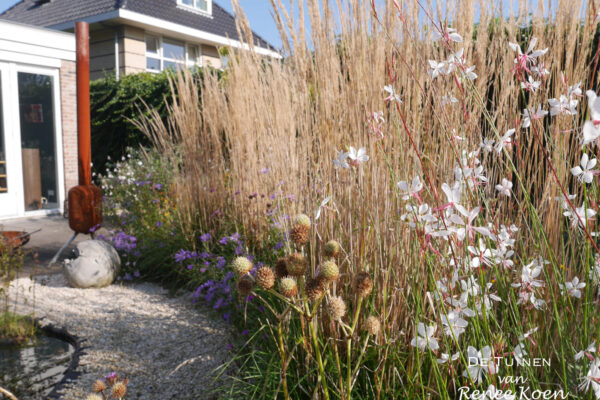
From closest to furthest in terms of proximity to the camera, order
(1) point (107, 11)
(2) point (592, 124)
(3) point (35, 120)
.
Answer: (2) point (592, 124), (3) point (35, 120), (1) point (107, 11)

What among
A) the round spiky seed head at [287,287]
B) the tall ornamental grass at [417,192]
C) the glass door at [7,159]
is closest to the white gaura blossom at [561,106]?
the tall ornamental grass at [417,192]

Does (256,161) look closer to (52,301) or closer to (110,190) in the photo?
(52,301)

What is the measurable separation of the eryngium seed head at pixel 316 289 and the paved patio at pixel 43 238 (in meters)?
3.25

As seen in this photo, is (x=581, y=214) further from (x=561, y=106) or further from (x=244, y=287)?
(x=244, y=287)

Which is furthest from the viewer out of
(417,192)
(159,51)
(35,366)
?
(159,51)

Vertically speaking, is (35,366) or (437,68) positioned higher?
(437,68)

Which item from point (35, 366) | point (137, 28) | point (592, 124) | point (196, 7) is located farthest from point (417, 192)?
point (196, 7)

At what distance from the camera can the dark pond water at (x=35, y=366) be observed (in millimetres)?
2230

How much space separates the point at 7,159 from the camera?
7.14 m

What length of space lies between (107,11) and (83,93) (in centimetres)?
742

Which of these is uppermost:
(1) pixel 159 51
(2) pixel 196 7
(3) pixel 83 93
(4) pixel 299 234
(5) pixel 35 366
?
(2) pixel 196 7

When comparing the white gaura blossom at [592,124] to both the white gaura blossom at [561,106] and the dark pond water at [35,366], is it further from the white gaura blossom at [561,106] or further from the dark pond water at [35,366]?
the dark pond water at [35,366]

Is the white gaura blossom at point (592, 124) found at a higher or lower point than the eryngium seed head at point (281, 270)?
higher

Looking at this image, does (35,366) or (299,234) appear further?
(35,366)
